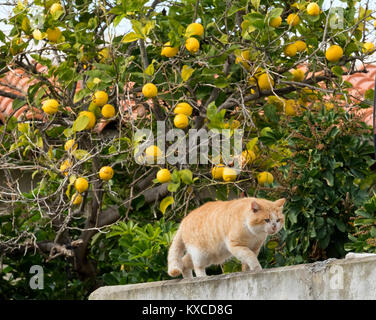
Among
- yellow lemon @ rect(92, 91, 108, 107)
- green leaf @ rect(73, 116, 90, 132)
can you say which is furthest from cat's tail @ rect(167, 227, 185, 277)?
yellow lemon @ rect(92, 91, 108, 107)

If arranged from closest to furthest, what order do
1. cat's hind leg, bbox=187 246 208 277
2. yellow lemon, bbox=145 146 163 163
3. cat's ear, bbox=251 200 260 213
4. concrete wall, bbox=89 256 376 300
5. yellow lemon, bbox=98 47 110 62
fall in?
concrete wall, bbox=89 256 376 300, cat's ear, bbox=251 200 260 213, cat's hind leg, bbox=187 246 208 277, yellow lemon, bbox=145 146 163 163, yellow lemon, bbox=98 47 110 62

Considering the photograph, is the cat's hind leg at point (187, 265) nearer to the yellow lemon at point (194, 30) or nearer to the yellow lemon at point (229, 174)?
the yellow lemon at point (229, 174)

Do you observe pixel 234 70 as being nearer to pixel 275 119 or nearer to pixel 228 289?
pixel 275 119

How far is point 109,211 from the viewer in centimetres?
460

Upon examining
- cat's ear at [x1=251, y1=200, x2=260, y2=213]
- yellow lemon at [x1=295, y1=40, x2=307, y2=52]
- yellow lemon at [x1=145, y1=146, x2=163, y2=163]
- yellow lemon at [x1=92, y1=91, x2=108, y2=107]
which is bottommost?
cat's ear at [x1=251, y1=200, x2=260, y2=213]

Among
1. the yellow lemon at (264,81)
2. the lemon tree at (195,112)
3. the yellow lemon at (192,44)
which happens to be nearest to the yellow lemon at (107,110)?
the lemon tree at (195,112)

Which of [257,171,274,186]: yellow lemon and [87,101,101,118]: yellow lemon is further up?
[87,101,101,118]: yellow lemon

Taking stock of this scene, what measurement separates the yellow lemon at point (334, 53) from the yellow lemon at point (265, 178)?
31.9 inches

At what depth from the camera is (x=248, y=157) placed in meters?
3.80

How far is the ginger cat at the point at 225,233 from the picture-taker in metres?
2.67

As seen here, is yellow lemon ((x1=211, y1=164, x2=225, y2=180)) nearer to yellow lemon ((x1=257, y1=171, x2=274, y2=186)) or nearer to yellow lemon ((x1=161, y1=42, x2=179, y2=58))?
yellow lemon ((x1=257, y1=171, x2=274, y2=186))

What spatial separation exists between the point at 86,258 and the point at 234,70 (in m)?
1.80

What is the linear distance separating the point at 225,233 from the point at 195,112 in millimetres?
1712

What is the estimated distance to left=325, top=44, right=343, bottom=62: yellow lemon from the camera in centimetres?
384
